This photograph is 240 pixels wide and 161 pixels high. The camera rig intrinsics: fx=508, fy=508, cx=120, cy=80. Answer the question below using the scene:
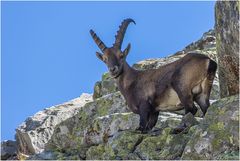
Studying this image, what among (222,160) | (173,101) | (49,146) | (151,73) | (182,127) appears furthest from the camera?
(49,146)

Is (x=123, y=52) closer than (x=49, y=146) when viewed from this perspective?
Yes

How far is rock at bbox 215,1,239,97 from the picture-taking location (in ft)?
38.0

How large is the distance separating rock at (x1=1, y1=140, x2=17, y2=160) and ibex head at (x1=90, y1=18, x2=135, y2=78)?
9498 millimetres

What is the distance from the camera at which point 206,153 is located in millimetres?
10492

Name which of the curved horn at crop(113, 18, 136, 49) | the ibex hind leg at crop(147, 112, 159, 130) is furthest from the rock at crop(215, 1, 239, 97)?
the curved horn at crop(113, 18, 136, 49)

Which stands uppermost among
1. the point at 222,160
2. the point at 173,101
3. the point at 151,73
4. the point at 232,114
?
the point at 151,73

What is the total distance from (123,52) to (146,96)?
233 centimetres

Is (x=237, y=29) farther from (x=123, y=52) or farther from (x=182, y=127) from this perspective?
(x=123, y=52)

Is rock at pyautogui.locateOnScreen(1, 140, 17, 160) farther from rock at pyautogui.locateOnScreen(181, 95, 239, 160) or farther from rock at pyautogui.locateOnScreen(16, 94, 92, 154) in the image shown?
rock at pyautogui.locateOnScreen(181, 95, 239, 160)

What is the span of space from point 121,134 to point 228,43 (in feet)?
13.7

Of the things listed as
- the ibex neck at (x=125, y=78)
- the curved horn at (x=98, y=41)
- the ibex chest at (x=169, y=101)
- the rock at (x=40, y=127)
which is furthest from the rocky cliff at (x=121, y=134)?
the curved horn at (x=98, y=41)

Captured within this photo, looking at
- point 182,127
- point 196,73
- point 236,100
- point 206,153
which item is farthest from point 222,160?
point 196,73

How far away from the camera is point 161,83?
14945 mm

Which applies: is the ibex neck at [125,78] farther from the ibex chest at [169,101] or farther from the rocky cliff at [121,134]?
the ibex chest at [169,101]
